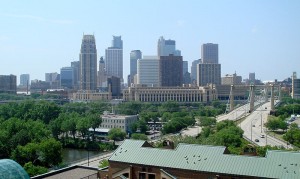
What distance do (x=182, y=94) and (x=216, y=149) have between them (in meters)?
149

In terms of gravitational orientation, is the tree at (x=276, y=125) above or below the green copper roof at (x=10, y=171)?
below

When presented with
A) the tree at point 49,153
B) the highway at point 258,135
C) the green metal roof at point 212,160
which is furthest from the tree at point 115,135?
the green metal roof at point 212,160

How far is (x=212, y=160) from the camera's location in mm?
24656

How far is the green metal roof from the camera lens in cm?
2273

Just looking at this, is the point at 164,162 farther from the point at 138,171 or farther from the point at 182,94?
the point at 182,94

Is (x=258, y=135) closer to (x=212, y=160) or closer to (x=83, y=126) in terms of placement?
(x=83, y=126)

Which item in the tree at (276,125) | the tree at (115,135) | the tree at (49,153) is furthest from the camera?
the tree at (276,125)

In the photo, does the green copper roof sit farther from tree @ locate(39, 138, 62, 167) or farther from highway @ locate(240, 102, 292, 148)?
highway @ locate(240, 102, 292, 148)

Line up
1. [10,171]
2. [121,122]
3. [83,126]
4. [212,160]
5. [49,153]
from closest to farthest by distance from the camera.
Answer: [10,171] < [212,160] < [49,153] < [83,126] < [121,122]

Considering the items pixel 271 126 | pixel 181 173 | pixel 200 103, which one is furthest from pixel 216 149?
pixel 200 103

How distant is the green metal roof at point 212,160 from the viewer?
2273 centimetres

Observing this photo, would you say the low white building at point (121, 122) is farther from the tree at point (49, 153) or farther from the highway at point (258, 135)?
the tree at point (49, 153)

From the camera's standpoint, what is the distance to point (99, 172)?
28.0m

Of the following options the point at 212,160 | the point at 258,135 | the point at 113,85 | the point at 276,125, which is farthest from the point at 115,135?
the point at 113,85
